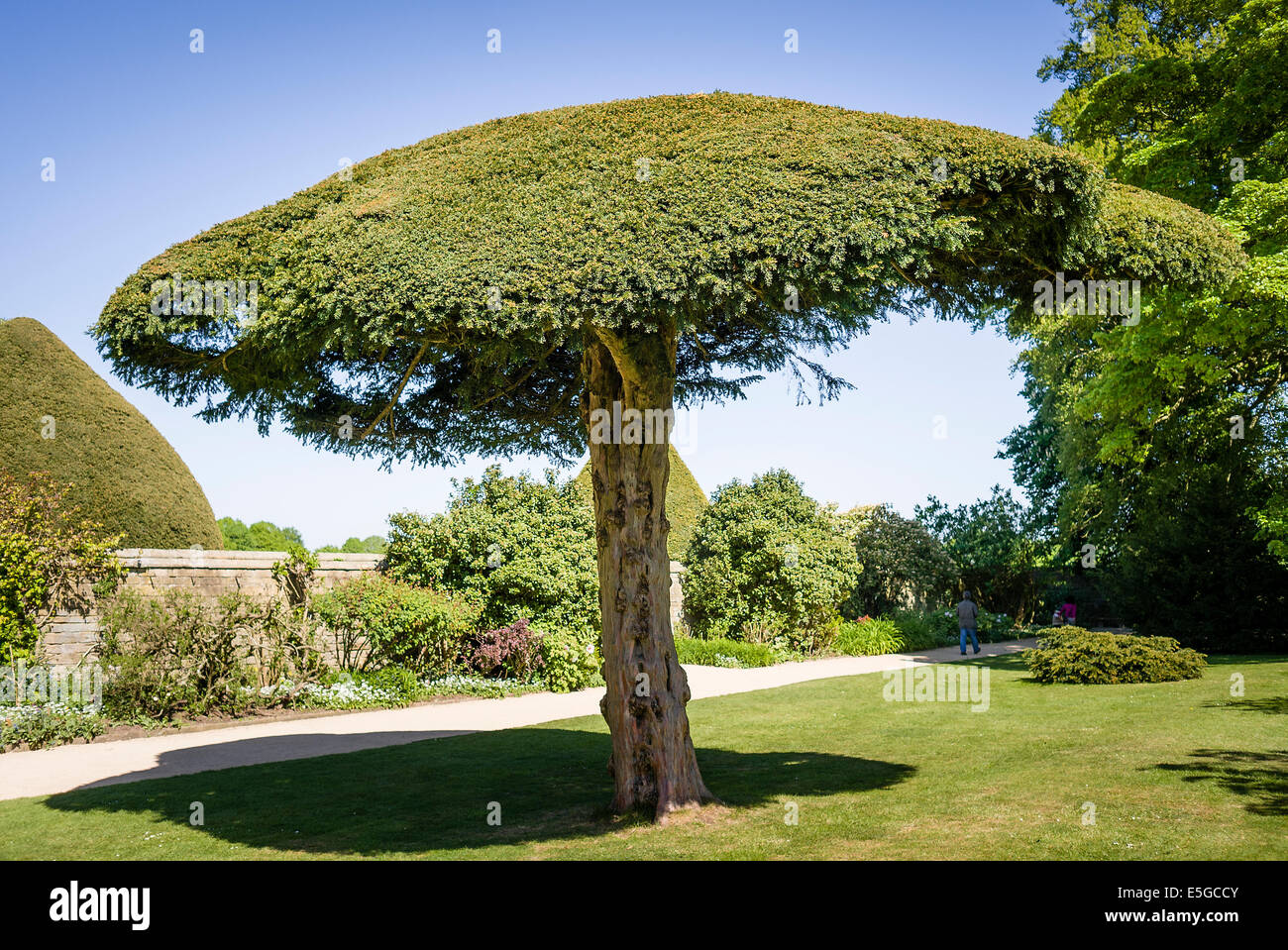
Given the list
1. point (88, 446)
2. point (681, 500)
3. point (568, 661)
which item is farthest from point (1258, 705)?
point (88, 446)

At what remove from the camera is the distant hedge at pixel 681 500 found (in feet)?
92.7

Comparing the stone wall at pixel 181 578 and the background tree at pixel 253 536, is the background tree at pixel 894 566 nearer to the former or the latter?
the stone wall at pixel 181 578

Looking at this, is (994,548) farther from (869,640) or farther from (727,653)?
(727,653)

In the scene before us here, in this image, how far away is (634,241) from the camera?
5.76 m

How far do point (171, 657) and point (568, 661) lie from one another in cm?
666

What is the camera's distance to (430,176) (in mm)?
6684

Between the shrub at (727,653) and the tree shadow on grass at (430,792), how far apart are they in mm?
9969

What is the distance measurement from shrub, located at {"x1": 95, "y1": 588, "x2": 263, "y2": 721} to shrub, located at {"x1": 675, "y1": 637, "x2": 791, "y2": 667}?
985 centimetres

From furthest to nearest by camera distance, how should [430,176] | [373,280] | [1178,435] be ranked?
[1178,435], [430,176], [373,280]

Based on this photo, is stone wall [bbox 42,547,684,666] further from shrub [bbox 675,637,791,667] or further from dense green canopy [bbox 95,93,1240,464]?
shrub [bbox 675,637,791,667]

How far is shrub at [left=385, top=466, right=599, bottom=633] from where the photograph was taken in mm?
16969

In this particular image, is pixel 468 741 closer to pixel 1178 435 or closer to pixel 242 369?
pixel 242 369
